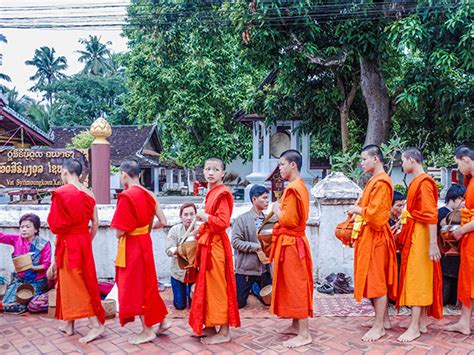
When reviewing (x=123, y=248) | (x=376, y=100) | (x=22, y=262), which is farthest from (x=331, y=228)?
(x=376, y=100)

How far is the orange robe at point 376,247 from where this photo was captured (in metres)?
4.07

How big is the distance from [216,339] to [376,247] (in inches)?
70.8

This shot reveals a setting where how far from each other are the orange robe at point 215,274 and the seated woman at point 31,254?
2.26 m

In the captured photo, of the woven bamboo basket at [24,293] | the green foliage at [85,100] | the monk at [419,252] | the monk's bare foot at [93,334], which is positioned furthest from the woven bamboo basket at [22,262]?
the green foliage at [85,100]

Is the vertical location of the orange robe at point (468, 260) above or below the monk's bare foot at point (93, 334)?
above

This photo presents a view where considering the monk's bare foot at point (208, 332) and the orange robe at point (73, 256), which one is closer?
the orange robe at point (73, 256)

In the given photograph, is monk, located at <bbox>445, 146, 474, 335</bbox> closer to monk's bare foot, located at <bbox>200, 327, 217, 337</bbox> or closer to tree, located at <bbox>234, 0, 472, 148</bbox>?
monk's bare foot, located at <bbox>200, 327, 217, 337</bbox>

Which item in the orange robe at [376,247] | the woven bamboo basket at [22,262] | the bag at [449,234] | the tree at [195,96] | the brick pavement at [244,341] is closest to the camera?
the brick pavement at [244,341]

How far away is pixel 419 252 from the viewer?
13.8 feet

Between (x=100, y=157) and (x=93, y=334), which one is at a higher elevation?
(x=100, y=157)

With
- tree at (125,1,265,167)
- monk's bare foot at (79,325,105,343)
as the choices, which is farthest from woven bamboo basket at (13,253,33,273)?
tree at (125,1,265,167)

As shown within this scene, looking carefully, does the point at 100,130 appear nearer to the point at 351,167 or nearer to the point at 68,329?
the point at 68,329

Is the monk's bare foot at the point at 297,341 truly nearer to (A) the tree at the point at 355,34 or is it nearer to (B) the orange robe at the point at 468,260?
(B) the orange robe at the point at 468,260

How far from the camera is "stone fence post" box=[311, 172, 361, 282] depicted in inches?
241
